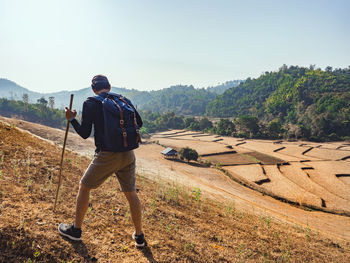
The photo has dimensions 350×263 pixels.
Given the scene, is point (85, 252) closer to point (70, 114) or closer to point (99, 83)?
point (70, 114)

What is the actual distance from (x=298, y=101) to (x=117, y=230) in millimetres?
99031

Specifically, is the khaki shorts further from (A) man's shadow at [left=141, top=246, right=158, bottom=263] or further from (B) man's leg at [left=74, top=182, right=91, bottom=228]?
(A) man's shadow at [left=141, top=246, right=158, bottom=263]

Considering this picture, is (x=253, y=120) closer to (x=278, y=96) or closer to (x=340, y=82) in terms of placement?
(x=278, y=96)

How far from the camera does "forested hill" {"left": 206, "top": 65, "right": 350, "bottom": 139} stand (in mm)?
54969

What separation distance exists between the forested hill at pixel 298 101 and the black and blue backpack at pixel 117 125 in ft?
189

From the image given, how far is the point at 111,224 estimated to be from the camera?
3.92m

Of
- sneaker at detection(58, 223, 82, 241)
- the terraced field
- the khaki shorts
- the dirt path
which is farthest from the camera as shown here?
the terraced field

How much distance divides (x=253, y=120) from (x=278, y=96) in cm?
5652

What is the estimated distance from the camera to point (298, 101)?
284 ft

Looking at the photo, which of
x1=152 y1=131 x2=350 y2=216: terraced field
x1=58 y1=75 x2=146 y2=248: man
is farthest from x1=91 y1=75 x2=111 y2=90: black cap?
x1=152 y1=131 x2=350 y2=216: terraced field

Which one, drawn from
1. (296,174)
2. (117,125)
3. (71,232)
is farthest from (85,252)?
(296,174)

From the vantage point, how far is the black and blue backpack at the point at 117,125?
109 inches

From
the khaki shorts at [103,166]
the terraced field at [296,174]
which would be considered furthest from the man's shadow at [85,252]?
the terraced field at [296,174]

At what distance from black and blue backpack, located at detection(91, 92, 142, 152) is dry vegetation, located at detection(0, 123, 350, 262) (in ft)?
5.17
